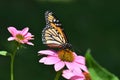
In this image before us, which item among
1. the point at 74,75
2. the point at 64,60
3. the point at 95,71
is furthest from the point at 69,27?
the point at 95,71

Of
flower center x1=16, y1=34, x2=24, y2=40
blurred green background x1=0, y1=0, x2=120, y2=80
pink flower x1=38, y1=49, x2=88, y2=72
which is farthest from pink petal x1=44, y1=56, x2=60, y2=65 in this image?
blurred green background x1=0, y1=0, x2=120, y2=80

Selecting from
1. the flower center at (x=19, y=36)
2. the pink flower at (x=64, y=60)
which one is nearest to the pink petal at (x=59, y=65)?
the pink flower at (x=64, y=60)

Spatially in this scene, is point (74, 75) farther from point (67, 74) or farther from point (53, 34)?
point (53, 34)

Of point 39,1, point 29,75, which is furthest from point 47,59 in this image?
point 39,1

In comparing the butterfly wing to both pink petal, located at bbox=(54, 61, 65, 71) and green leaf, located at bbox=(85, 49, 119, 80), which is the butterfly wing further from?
green leaf, located at bbox=(85, 49, 119, 80)

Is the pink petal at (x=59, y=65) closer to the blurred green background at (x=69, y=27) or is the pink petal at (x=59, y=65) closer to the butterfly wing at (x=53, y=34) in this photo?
the butterfly wing at (x=53, y=34)
